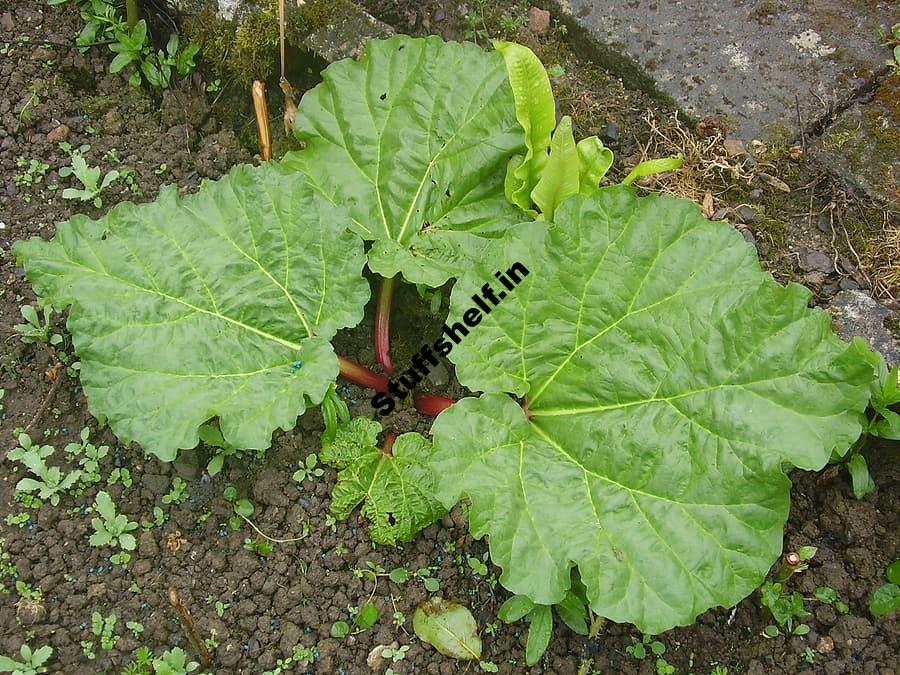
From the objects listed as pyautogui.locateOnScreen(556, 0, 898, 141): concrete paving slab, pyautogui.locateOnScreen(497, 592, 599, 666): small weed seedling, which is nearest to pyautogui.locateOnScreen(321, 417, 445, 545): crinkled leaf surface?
pyautogui.locateOnScreen(497, 592, 599, 666): small weed seedling

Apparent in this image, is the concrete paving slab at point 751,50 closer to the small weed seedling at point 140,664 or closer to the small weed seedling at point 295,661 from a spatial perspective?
the small weed seedling at point 295,661

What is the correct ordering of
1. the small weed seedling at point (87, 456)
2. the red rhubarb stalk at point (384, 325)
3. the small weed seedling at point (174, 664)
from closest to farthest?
the small weed seedling at point (174, 664) → the small weed seedling at point (87, 456) → the red rhubarb stalk at point (384, 325)

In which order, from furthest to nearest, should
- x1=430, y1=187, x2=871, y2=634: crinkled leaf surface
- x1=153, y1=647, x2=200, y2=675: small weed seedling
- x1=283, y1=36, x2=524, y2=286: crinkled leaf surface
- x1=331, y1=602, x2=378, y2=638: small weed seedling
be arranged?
x1=283, y1=36, x2=524, y2=286: crinkled leaf surface → x1=331, y1=602, x2=378, y2=638: small weed seedling → x1=153, y1=647, x2=200, y2=675: small weed seedling → x1=430, y1=187, x2=871, y2=634: crinkled leaf surface

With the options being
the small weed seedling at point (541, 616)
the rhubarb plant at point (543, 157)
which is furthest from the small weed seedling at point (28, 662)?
the rhubarb plant at point (543, 157)

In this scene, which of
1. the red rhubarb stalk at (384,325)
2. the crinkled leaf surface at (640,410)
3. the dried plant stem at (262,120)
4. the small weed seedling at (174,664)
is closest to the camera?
the crinkled leaf surface at (640,410)

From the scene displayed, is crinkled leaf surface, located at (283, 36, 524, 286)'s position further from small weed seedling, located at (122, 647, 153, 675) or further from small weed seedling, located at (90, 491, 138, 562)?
small weed seedling, located at (122, 647, 153, 675)
